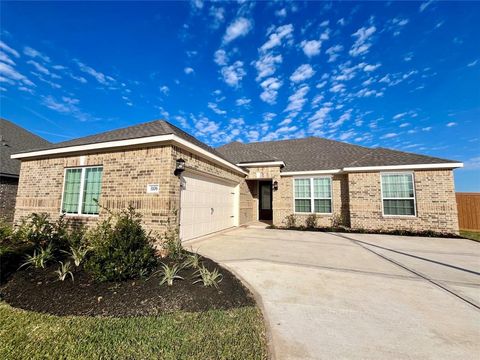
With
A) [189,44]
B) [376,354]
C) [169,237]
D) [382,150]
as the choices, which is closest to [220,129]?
[189,44]

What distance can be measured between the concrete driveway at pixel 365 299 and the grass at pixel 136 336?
1.27 feet

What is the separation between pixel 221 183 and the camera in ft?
32.7

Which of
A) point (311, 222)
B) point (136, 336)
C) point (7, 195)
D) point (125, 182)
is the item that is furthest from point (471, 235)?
point (7, 195)

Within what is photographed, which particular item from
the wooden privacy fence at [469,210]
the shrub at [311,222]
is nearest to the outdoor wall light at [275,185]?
the shrub at [311,222]

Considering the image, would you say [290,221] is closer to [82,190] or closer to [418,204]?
[418,204]

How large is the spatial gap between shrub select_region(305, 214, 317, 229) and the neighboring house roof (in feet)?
52.5

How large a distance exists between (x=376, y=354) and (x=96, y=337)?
319 cm

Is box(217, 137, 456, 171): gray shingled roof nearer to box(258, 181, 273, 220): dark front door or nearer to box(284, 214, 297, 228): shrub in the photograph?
box(258, 181, 273, 220): dark front door

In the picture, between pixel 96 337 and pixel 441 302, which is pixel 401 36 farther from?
pixel 96 337

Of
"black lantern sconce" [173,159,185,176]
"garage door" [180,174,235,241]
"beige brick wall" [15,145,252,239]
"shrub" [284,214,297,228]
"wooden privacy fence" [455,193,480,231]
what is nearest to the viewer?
"beige brick wall" [15,145,252,239]

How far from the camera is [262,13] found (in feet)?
28.4

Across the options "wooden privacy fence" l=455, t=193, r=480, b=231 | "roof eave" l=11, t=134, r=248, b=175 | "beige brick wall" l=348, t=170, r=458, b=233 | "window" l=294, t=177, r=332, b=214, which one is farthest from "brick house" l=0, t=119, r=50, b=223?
"wooden privacy fence" l=455, t=193, r=480, b=231

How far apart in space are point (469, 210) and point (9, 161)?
84.1ft

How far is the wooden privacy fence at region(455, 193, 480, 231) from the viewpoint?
1146 cm
